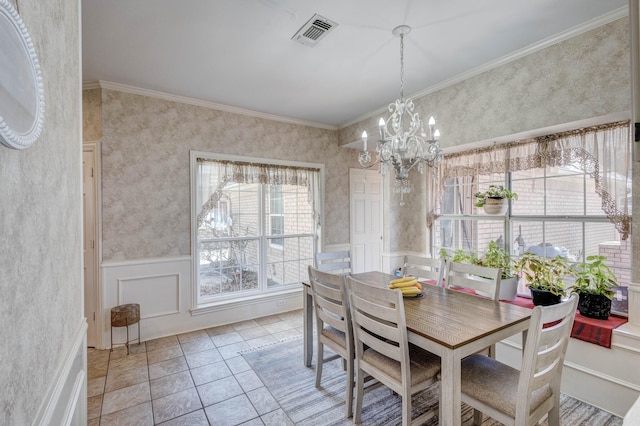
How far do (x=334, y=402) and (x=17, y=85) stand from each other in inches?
95.4

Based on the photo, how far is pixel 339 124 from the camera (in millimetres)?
4613

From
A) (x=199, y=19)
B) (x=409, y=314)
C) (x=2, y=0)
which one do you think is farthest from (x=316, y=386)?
(x=199, y=19)

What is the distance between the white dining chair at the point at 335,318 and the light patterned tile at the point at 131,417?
4.04 ft

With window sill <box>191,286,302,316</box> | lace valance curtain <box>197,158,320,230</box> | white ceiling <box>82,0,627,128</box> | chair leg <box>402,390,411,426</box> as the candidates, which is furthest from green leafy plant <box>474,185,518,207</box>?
window sill <box>191,286,302,316</box>

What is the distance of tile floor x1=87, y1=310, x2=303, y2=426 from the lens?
211cm

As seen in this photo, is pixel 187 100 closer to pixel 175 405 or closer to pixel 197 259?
pixel 197 259

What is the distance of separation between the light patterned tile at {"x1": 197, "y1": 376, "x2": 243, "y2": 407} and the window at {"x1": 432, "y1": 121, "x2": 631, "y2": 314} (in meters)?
2.94

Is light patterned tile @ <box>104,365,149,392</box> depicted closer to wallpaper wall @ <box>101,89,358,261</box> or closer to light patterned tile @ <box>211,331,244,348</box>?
light patterned tile @ <box>211,331,244,348</box>

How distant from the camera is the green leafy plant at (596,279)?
92.7 inches

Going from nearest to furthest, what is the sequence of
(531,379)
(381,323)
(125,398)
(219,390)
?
(531,379) < (381,323) < (125,398) < (219,390)

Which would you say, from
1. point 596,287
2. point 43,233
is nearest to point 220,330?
point 43,233

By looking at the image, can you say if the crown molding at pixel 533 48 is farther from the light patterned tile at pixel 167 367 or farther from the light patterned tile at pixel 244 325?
the light patterned tile at pixel 167 367

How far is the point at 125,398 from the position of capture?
231 cm

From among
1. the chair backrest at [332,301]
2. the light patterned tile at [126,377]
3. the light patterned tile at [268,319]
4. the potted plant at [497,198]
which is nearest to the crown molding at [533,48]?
the potted plant at [497,198]
